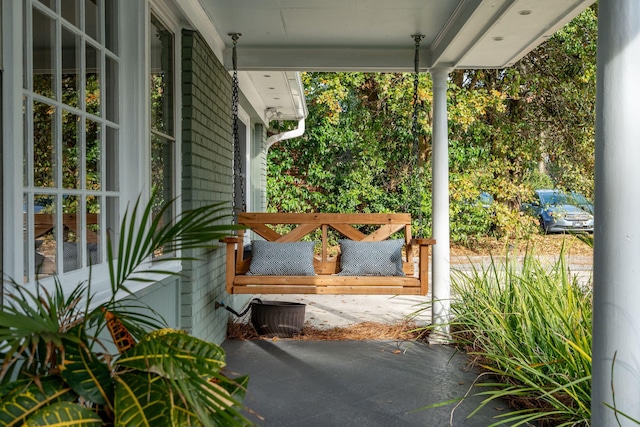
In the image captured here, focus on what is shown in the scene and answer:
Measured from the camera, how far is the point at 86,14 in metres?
2.76

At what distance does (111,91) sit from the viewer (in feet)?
9.94

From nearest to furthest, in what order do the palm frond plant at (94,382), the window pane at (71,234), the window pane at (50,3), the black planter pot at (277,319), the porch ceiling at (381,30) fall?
the palm frond plant at (94,382), the window pane at (50,3), the window pane at (71,234), the porch ceiling at (381,30), the black planter pot at (277,319)

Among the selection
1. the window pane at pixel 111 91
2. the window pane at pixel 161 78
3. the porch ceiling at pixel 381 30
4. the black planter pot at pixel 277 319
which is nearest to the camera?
the window pane at pixel 111 91

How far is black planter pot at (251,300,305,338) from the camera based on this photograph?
5.32 meters

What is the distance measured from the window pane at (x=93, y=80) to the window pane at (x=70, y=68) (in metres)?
0.11

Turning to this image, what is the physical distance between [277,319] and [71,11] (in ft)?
11.0

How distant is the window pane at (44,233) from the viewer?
221cm

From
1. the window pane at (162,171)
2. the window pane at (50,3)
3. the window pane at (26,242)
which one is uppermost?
the window pane at (50,3)

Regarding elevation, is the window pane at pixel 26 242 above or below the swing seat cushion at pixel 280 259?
above

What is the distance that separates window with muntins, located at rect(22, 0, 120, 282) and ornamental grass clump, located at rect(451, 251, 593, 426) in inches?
79.4

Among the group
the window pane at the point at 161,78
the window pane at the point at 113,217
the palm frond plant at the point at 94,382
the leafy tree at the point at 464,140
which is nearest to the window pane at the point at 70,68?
the window pane at the point at 113,217

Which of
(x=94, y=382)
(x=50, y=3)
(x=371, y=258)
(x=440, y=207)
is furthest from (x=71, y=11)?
(x=440, y=207)

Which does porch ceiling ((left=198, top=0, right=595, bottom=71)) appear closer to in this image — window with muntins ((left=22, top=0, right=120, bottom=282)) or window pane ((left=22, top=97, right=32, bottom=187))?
window with muntins ((left=22, top=0, right=120, bottom=282))

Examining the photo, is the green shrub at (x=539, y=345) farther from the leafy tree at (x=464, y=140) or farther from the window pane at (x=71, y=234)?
the leafy tree at (x=464, y=140)
